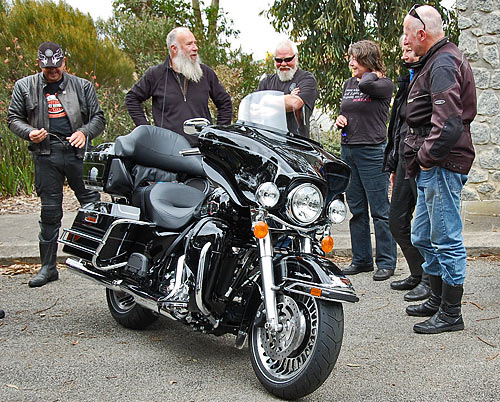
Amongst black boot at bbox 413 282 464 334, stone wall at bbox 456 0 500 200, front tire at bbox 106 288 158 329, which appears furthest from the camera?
stone wall at bbox 456 0 500 200

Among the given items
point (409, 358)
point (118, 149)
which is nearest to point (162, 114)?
point (118, 149)

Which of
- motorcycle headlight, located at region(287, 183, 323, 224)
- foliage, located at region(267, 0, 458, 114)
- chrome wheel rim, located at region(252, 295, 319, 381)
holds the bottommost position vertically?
chrome wheel rim, located at region(252, 295, 319, 381)

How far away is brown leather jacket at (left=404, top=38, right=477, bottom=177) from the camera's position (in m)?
4.08

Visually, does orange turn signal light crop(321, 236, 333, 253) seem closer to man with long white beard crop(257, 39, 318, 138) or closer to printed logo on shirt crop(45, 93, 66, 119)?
man with long white beard crop(257, 39, 318, 138)

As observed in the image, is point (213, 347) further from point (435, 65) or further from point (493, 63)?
point (493, 63)

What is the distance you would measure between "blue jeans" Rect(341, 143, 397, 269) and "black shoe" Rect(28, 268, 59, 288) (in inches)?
105

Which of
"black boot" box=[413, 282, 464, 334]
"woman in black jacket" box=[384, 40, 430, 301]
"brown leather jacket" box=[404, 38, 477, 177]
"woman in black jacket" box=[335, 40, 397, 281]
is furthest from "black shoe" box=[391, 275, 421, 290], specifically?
"brown leather jacket" box=[404, 38, 477, 177]

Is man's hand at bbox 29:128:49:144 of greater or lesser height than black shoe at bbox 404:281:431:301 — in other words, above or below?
above

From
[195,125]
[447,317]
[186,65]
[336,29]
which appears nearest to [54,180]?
[186,65]

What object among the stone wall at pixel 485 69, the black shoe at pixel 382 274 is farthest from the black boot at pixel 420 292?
the stone wall at pixel 485 69

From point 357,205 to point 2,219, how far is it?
15.6 ft

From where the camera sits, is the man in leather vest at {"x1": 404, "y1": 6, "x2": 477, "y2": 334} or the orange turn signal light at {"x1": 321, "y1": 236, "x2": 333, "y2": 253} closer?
the orange turn signal light at {"x1": 321, "y1": 236, "x2": 333, "y2": 253}

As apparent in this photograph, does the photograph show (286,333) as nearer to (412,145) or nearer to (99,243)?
(99,243)

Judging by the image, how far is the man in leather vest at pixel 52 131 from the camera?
5867 mm
